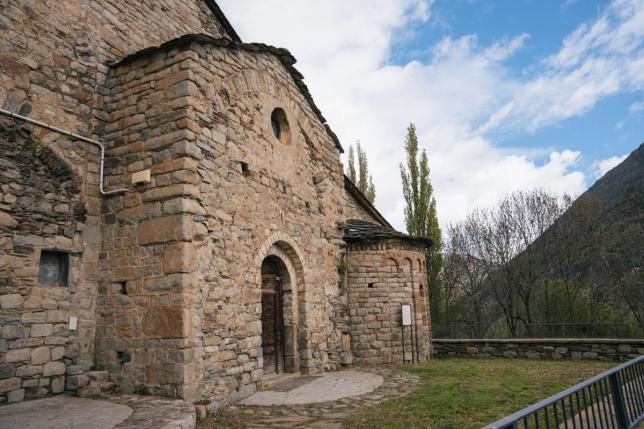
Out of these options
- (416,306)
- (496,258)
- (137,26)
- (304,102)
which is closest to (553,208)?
(496,258)

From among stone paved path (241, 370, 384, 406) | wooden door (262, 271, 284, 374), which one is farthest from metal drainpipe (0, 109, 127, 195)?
stone paved path (241, 370, 384, 406)

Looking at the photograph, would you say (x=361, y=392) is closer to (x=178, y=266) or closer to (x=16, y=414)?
(x=178, y=266)

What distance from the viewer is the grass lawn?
527 cm

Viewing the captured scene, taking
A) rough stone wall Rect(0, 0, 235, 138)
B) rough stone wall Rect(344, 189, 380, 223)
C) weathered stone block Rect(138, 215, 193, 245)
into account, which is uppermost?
rough stone wall Rect(0, 0, 235, 138)

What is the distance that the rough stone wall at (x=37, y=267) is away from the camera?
5512 mm

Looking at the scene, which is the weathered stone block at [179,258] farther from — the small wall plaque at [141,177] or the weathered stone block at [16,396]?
the weathered stone block at [16,396]

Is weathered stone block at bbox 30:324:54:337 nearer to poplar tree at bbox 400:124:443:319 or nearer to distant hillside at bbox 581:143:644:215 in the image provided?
poplar tree at bbox 400:124:443:319

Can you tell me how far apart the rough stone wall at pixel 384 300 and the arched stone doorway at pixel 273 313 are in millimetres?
3101

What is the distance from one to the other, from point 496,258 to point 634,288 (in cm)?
549

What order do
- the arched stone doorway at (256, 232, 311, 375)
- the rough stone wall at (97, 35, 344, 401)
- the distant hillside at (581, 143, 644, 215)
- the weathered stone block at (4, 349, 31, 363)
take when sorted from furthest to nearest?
the distant hillside at (581, 143, 644, 215), the arched stone doorway at (256, 232, 311, 375), the rough stone wall at (97, 35, 344, 401), the weathered stone block at (4, 349, 31, 363)

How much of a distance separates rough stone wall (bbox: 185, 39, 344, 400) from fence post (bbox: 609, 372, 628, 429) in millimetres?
4833

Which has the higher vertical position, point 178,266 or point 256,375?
point 178,266

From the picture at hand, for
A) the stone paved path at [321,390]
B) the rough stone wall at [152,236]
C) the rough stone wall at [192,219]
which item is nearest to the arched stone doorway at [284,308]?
the rough stone wall at [192,219]

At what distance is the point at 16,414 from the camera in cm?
464
